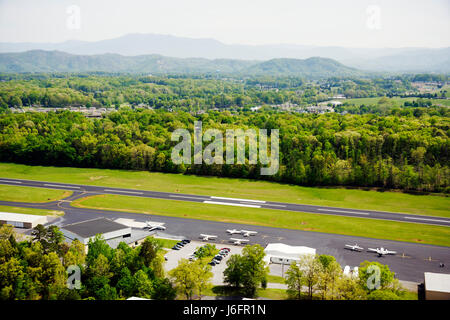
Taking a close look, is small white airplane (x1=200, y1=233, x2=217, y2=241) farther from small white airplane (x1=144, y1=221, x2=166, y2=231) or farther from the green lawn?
small white airplane (x1=144, y1=221, x2=166, y2=231)

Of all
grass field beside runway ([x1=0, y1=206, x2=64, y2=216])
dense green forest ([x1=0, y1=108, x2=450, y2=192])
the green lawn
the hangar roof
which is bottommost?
the green lawn

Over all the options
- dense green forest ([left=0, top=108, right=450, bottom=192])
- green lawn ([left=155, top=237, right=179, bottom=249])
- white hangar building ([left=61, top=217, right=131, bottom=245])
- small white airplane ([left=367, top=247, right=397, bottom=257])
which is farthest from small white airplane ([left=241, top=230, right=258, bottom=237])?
dense green forest ([left=0, top=108, right=450, bottom=192])

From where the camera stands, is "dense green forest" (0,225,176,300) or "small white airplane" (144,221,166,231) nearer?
"dense green forest" (0,225,176,300)

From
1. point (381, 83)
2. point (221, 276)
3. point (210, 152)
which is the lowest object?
point (221, 276)

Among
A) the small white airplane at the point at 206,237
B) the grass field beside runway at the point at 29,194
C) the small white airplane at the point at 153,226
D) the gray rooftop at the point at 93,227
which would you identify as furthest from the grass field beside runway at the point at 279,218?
the gray rooftop at the point at 93,227

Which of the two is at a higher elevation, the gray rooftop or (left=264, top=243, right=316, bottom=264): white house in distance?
the gray rooftop
